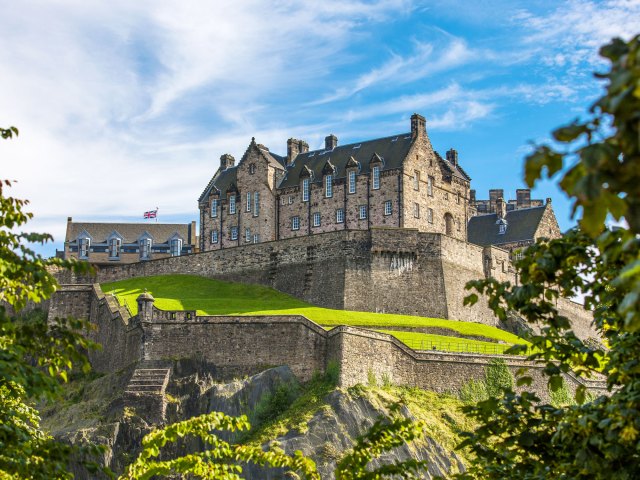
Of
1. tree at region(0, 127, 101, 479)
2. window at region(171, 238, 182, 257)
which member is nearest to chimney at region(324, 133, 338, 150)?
window at region(171, 238, 182, 257)

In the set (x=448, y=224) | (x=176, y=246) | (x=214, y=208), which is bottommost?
(x=448, y=224)

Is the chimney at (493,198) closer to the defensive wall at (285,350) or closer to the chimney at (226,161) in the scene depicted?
the chimney at (226,161)

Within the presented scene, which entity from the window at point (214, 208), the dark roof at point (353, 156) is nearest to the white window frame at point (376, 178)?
the dark roof at point (353, 156)

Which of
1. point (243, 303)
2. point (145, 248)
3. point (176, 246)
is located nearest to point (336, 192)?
point (243, 303)

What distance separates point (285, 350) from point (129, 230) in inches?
1866

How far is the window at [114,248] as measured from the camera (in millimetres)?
94438

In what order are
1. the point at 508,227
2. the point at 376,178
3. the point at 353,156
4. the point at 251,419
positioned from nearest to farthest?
1. the point at 251,419
2. the point at 376,178
3. the point at 353,156
4. the point at 508,227

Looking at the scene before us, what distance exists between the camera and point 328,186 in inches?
2972

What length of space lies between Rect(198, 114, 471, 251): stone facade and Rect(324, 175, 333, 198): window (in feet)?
0.25

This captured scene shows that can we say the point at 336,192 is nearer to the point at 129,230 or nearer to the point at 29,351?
the point at 129,230

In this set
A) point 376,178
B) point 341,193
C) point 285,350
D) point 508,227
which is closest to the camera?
point 285,350

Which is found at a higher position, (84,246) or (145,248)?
(145,248)

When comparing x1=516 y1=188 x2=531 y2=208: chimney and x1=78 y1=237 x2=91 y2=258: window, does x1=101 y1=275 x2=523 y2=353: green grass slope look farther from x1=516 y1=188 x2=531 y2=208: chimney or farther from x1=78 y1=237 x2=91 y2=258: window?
x1=516 y1=188 x2=531 y2=208: chimney

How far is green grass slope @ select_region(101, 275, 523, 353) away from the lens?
59.4 meters
